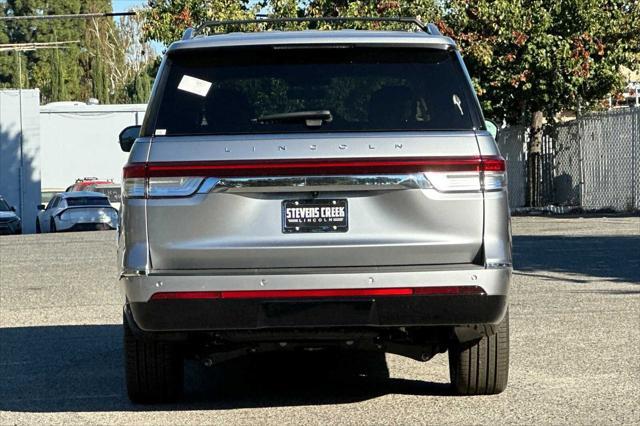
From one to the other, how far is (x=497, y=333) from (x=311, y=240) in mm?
1432

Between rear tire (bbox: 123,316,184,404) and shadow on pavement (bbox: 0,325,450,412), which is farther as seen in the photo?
shadow on pavement (bbox: 0,325,450,412)

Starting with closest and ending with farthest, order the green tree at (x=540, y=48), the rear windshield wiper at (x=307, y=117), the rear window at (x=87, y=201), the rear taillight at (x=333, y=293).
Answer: the rear taillight at (x=333, y=293) → the rear windshield wiper at (x=307, y=117) → the green tree at (x=540, y=48) → the rear window at (x=87, y=201)

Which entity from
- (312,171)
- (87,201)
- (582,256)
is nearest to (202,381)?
(312,171)

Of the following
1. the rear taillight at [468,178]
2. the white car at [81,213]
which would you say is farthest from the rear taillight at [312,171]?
the white car at [81,213]

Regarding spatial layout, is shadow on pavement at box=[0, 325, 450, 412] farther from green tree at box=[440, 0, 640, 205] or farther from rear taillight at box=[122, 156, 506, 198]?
green tree at box=[440, 0, 640, 205]

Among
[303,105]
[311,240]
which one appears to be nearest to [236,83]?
[303,105]

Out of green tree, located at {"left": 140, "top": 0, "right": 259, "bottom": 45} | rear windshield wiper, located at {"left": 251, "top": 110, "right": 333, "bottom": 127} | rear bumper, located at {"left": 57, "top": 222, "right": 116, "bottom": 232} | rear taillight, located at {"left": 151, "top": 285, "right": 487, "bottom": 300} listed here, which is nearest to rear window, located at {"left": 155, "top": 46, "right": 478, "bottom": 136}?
rear windshield wiper, located at {"left": 251, "top": 110, "right": 333, "bottom": 127}

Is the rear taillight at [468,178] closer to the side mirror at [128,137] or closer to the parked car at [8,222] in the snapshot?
the side mirror at [128,137]

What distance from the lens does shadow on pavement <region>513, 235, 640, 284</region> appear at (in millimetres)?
15148

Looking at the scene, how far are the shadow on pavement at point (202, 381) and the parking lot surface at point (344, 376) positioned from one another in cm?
1

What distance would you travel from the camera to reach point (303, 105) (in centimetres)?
687

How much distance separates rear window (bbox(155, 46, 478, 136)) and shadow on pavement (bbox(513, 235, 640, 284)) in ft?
25.4

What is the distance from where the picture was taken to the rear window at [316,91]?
6730mm

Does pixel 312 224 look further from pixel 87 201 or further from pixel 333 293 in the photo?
pixel 87 201
